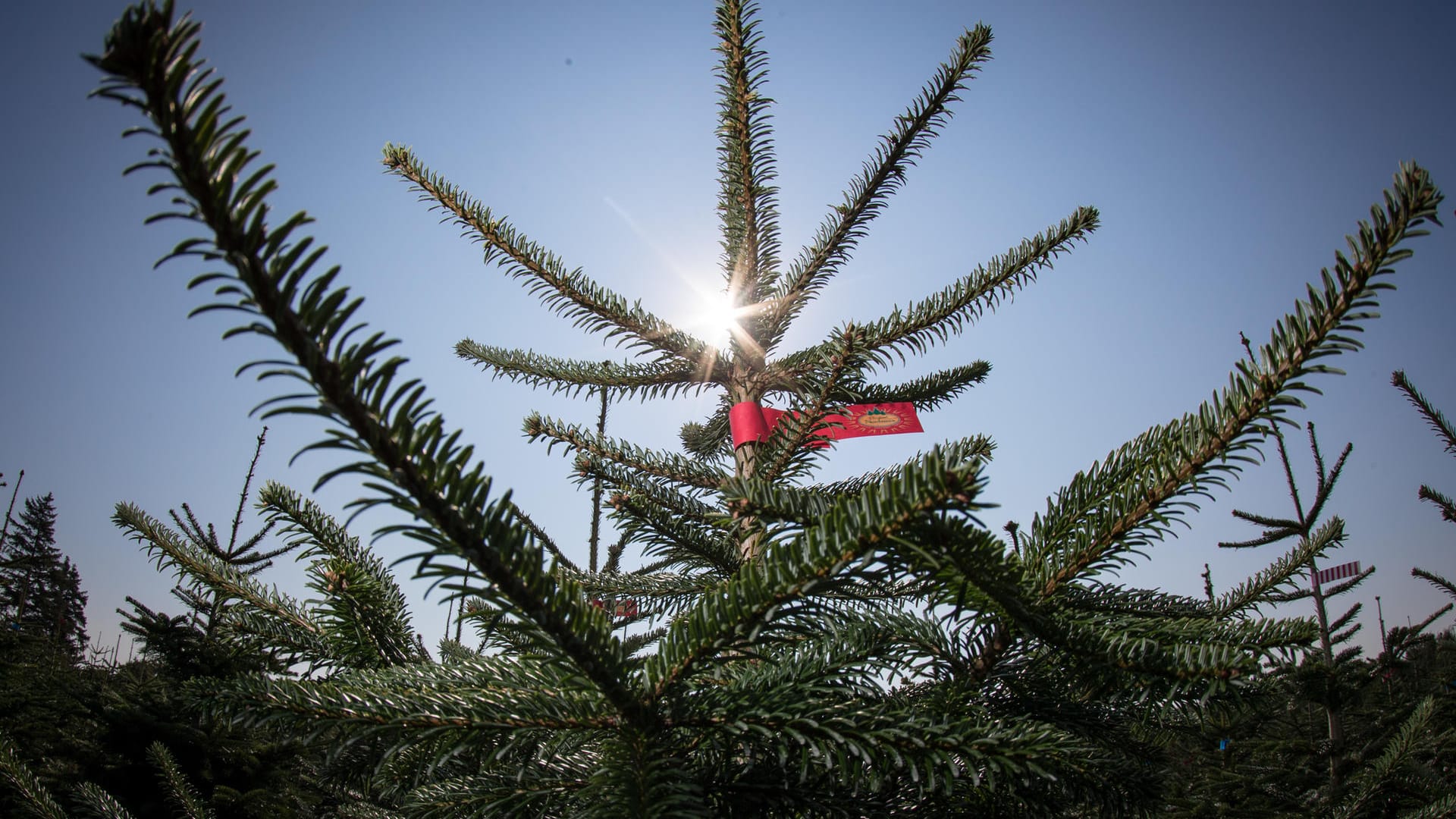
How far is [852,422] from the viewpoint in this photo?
7.99 feet

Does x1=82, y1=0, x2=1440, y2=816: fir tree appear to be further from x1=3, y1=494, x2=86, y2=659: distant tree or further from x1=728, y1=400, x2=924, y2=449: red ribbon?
x1=3, y1=494, x2=86, y2=659: distant tree

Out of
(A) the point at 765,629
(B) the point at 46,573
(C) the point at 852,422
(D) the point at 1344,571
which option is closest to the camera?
(A) the point at 765,629

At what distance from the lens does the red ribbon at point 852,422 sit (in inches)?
94.3

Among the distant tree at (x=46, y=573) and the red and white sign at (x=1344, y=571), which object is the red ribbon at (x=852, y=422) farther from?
the distant tree at (x=46, y=573)

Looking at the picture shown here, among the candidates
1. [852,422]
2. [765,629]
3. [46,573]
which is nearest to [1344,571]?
[852,422]

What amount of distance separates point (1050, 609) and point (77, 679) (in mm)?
8513

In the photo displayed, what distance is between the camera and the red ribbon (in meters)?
2.39

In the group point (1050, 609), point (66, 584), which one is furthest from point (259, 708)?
point (66, 584)

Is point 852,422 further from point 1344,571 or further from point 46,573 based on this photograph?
point 46,573

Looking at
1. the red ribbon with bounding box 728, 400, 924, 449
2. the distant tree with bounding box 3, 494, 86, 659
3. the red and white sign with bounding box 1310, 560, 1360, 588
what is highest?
the distant tree with bounding box 3, 494, 86, 659

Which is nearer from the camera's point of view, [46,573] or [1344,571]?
[1344,571]

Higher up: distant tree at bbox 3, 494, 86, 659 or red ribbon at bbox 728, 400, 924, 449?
distant tree at bbox 3, 494, 86, 659

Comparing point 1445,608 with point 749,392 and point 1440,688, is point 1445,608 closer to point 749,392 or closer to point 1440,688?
point 1440,688

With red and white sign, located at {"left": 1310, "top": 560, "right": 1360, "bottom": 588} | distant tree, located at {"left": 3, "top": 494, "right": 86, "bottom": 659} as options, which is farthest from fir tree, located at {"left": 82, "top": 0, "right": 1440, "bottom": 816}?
distant tree, located at {"left": 3, "top": 494, "right": 86, "bottom": 659}
